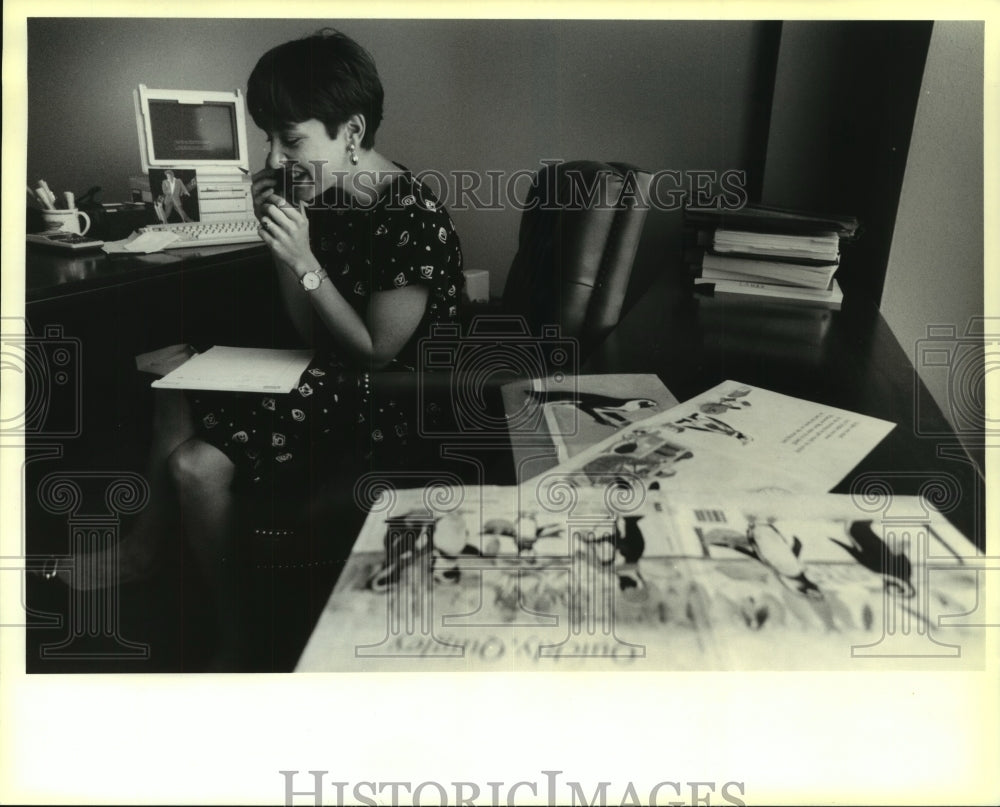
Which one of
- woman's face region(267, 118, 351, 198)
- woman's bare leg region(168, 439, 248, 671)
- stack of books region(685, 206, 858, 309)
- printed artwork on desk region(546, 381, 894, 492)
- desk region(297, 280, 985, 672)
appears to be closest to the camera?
desk region(297, 280, 985, 672)

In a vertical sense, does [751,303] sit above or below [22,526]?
above

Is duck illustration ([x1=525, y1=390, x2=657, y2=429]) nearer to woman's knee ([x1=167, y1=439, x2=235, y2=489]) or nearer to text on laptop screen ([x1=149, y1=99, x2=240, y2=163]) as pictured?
woman's knee ([x1=167, y1=439, x2=235, y2=489])

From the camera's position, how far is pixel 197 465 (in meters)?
0.91

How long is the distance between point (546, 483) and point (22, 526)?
0.60 m

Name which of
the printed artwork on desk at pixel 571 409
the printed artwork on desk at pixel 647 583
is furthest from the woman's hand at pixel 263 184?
the printed artwork on desk at pixel 647 583

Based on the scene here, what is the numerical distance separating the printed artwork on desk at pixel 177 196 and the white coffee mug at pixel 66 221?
103mm

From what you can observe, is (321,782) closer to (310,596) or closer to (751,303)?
(310,596)

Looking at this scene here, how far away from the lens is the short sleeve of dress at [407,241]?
959 mm

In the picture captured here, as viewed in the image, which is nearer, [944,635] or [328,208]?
[944,635]

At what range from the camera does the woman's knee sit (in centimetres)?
90

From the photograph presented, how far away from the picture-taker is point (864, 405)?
0.80m

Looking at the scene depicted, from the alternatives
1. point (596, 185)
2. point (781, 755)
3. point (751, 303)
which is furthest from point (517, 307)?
point (781, 755)

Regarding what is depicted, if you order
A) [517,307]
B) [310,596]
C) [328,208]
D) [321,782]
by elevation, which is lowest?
[321,782]

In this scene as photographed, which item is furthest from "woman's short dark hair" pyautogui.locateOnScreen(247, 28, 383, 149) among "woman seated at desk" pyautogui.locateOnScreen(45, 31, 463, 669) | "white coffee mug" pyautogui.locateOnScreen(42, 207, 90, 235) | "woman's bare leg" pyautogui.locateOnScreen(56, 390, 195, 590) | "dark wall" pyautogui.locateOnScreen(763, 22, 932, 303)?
"dark wall" pyautogui.locateOnScreen(763, 22, 932, 303)
